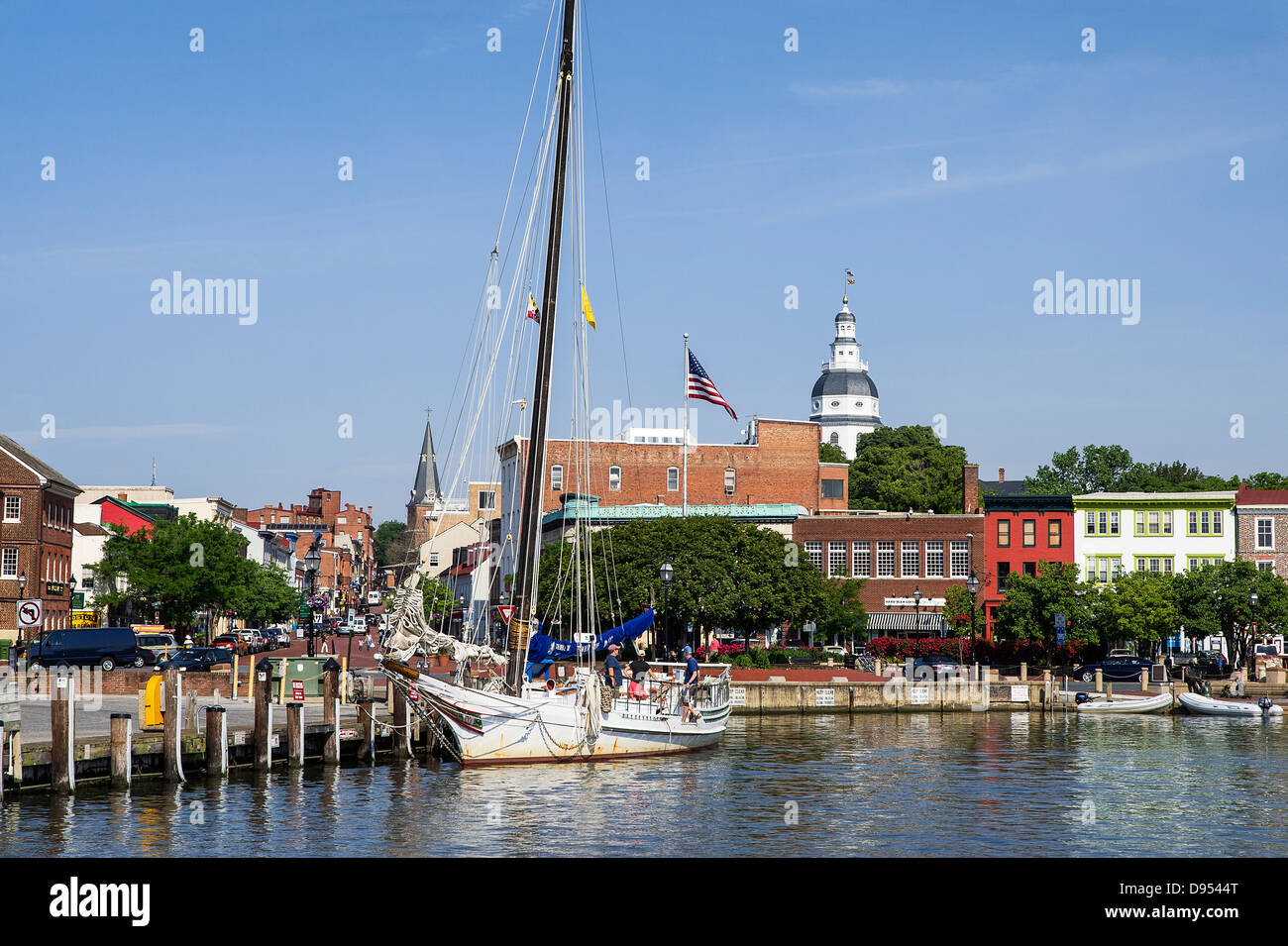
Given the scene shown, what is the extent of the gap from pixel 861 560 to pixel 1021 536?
10.9m

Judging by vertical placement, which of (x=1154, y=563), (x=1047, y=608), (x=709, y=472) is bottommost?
(x=1047, y=608)

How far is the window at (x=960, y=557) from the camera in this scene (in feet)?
308

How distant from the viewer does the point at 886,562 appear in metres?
94.9

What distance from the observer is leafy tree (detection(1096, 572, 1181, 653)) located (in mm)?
78125

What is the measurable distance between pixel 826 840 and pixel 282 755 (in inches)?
648

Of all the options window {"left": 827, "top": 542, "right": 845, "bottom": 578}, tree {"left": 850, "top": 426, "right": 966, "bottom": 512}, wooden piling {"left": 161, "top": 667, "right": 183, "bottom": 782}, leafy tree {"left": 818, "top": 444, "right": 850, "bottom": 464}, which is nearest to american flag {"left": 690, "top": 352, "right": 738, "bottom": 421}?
window {"left": 827, "top": 542, "right": 845, "bottom": 578}

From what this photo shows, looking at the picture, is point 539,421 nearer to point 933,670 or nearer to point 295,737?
point 295,737

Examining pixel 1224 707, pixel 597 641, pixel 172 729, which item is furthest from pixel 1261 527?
pixel 172 729

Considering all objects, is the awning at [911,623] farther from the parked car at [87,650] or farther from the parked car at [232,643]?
the parked car at [87,650]

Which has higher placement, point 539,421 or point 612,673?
point 539,421
